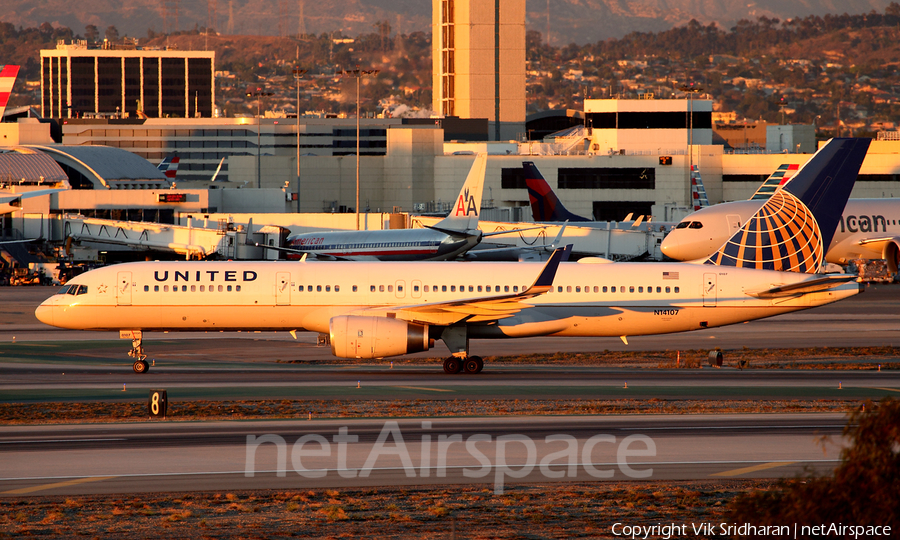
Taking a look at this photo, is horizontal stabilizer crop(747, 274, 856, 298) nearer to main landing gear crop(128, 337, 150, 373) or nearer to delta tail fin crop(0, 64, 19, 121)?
main landing gear crop(128, 337, 150, 373)

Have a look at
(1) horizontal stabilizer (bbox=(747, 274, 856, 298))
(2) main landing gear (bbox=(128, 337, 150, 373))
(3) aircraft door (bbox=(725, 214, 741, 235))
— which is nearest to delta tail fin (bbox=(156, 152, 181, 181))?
(3) aircraft door (bbox=(725, 214, 741, 235))

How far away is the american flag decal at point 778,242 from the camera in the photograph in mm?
38688

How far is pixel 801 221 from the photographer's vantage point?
129ft

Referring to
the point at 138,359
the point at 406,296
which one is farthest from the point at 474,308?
the point at 138,359

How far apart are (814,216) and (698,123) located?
84.3m

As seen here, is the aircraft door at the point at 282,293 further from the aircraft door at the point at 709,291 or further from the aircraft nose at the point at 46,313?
the aircraft door at the point at 709,291

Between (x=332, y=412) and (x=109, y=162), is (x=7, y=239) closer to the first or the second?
(x=109, y=162)

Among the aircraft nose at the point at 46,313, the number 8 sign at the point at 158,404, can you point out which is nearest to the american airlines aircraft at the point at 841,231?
the aircraft nose at the point at 46,313

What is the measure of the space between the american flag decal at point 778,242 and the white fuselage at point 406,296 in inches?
40.4

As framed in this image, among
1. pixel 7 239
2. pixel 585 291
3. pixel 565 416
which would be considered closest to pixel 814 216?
pixel 585 291

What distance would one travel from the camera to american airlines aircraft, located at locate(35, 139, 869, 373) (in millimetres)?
36500

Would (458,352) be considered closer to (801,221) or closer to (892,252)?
(801,221)

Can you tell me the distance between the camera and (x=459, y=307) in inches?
1380

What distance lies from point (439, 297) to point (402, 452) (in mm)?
14635
